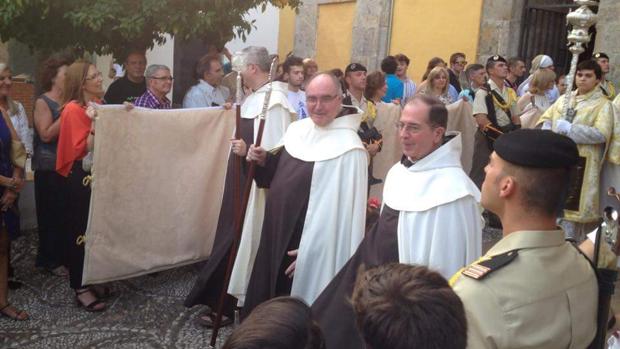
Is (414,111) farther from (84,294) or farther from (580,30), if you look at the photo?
(84,294)

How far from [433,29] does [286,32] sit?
4.59 meters

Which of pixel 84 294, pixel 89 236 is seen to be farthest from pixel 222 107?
pixel 84 294

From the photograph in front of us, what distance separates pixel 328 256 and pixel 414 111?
101 centimetres

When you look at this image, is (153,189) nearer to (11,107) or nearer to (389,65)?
(11,107)

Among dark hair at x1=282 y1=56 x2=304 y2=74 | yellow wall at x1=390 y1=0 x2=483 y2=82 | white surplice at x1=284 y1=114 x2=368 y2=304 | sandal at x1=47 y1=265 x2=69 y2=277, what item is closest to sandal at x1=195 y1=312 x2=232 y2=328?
white surplice at x1=284 y1=114 x2=368 y2=304

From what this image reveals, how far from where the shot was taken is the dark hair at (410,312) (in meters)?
1.42

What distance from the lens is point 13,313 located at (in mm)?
4398

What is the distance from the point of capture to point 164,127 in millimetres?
5141

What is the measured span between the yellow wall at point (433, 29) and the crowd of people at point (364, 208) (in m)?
3.51

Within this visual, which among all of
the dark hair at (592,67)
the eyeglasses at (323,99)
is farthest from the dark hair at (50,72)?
the dark hair at (592,67)

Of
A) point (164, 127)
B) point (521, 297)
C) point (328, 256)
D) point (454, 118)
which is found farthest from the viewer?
point (454, 118)

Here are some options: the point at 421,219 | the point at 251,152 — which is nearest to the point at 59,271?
the point at 251,152

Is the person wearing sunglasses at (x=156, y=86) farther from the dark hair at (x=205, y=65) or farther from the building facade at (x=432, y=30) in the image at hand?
the building facade at (x=432, y=30)

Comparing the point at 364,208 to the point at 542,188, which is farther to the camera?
the point at 364,208
